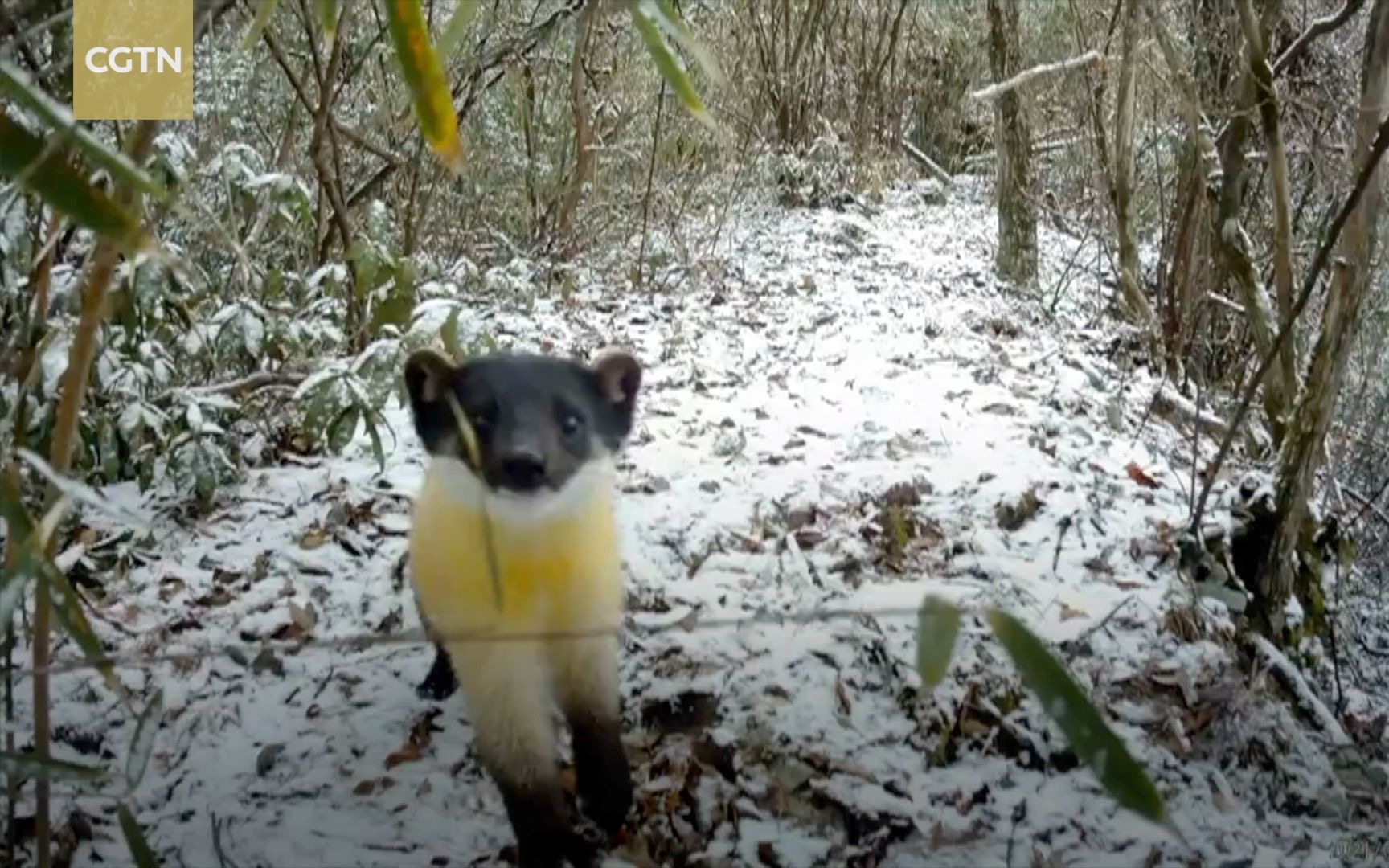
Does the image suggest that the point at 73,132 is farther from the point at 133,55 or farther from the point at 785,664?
the point at 785,664

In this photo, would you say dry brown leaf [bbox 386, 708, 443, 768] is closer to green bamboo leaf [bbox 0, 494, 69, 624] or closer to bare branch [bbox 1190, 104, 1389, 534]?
green bamboo leaf [bbox 0, 494, 69, 624]

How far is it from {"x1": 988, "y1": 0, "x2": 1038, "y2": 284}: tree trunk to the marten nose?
4.15 m

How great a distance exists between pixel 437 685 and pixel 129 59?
1.22m

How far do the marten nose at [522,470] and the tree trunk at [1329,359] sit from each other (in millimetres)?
1666

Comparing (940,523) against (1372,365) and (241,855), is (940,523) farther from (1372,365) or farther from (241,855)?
(241,855)

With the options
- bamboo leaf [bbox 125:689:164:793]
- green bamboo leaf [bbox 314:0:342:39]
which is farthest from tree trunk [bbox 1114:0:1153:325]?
bamboo leaf [bbox 125:689:164:793]

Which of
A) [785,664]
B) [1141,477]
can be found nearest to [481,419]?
[785,664]

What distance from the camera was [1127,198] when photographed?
448cm

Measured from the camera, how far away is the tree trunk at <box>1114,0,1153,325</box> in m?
4.18

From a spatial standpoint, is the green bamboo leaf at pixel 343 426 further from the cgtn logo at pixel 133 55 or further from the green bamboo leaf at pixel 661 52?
the green bamboo leaf at pixel 661 52

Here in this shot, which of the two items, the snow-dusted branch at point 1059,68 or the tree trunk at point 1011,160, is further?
the tree trunk at point 1011,160

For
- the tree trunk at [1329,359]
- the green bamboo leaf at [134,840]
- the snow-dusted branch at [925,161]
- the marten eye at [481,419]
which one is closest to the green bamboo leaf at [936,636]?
the marten eye at [481,419]

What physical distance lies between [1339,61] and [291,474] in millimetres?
3108

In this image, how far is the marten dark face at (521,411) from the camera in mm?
1583
